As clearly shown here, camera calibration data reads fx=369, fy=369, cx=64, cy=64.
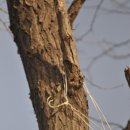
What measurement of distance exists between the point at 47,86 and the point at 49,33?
100mm

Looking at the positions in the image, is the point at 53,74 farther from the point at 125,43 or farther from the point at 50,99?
the point at 125,43

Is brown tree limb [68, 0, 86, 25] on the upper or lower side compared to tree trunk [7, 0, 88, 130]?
upper

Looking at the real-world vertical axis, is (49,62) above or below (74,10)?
below

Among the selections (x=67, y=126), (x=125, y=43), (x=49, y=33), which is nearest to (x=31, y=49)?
(x=49, y=33)

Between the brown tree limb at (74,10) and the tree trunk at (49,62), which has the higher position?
the brown tree limb at (74,10)

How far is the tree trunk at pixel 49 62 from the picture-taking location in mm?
669

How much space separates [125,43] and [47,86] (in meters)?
1.20

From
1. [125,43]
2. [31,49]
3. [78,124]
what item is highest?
[125,43]

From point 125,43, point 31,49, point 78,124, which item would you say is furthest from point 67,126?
point 125,43

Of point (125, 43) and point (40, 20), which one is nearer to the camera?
point (40, 20)

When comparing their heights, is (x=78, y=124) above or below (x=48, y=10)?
below

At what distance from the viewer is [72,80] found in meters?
0.68

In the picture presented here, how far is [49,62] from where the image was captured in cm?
68

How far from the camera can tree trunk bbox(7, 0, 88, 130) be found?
67 centimetres
